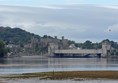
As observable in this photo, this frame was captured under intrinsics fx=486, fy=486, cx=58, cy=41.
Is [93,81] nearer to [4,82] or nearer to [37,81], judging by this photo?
[37,81]

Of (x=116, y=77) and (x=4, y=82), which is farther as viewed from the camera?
(x=116, y=77)

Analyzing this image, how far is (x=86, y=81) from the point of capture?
5862cm

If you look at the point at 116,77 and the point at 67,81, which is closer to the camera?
the point at 67,81

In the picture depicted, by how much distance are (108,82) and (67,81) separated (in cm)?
498

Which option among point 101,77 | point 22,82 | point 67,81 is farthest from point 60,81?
point 101,77

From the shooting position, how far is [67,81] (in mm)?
58469

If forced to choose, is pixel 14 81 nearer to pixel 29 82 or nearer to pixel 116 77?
pixel 29 82

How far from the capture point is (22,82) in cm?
5812

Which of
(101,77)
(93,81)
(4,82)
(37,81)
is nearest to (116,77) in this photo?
(101,77)

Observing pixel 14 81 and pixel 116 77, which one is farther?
pixel 116 77

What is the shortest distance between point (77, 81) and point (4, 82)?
8783 millimetres

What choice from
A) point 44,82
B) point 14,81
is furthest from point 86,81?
point 14,81

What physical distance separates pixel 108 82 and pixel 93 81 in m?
2.11

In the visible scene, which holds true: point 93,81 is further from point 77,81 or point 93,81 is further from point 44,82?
point 44,82
